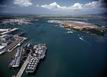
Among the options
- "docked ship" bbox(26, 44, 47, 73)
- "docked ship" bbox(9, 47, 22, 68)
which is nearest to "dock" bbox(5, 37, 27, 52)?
"docked ship" bbox(9, 47, 22, 68)

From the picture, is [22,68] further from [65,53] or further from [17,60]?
[65,53]

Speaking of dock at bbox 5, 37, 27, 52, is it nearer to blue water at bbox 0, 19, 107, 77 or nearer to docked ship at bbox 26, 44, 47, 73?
blue water at bbox 0, 19, 107, 77

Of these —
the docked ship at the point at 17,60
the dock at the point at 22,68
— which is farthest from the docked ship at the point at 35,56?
the docked ship at the point at 17,60

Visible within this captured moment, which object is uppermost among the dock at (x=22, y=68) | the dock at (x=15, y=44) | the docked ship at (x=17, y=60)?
the dock at (x=15, y=44)

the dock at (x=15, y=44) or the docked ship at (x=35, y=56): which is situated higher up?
the dock at (x=15, y=44)

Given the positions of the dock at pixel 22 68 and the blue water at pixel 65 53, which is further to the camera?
the blue water at pixel 65 53

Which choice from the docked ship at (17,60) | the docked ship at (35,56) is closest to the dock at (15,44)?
the docked ship at (17,60)

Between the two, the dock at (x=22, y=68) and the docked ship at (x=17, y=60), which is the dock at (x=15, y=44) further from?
the dock at (x=22, y=68)

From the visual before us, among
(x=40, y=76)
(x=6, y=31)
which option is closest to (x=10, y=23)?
(x=6, y=31)
